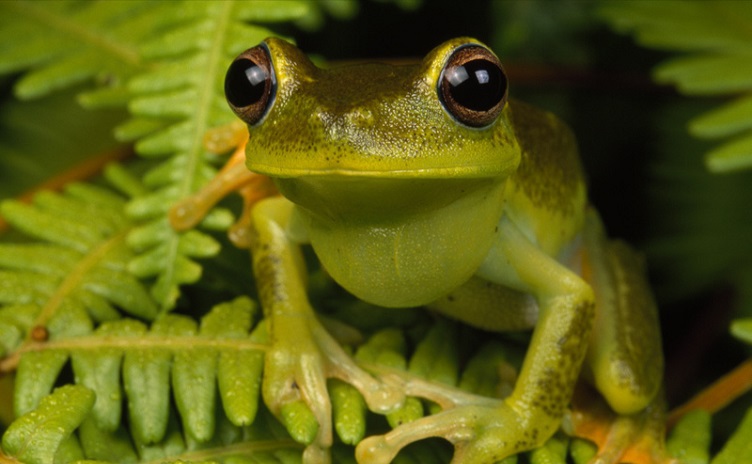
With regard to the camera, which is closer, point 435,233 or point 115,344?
point 435,233

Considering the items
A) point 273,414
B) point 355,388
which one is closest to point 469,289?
point 355,388

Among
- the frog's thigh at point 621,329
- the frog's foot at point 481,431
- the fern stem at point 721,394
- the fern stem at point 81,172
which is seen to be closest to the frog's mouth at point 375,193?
the frog's foot at point 481,431

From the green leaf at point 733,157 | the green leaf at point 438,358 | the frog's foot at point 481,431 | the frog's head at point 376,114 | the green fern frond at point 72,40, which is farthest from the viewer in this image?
the green fern frond at point 72,40

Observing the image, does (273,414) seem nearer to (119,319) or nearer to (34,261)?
(119,319)

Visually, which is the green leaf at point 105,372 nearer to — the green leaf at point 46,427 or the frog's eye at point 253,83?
the green leaf at point 46,427

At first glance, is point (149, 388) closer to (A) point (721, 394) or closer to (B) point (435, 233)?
(B) point (435, 233)

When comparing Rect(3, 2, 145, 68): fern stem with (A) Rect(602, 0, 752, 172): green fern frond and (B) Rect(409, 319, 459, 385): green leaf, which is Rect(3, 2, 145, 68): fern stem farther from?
(A) Rect(602, 0, 752, 172): green fern frond

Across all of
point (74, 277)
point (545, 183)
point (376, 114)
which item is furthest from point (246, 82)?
point (545, 183)
